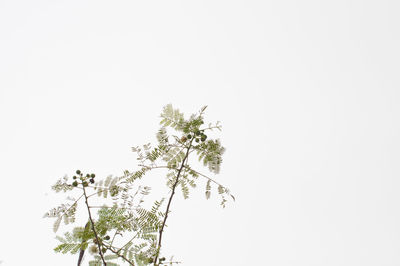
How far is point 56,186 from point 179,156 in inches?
27.0

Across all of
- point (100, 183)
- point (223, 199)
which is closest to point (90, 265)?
point (100, 183)

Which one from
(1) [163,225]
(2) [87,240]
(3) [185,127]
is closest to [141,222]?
(1) [163,225]

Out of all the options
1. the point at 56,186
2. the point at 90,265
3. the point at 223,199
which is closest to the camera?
the point at 56,186

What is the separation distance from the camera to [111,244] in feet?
5.73

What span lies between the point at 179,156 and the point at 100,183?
0.47m

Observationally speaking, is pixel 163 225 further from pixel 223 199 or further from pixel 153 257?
pixel 223 199

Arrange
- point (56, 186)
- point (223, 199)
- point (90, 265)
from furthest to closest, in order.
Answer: point (223, 199), point (90, 265), point (56, 186)

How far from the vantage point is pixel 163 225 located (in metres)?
1.77

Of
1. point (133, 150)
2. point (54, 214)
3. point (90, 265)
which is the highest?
point (133, 150)

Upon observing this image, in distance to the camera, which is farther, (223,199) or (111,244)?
(223,199)

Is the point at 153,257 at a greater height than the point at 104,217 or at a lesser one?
lesser

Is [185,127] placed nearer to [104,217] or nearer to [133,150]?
[133,150]

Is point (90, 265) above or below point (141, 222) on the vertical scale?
below

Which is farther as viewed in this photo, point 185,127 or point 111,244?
point 185,127
